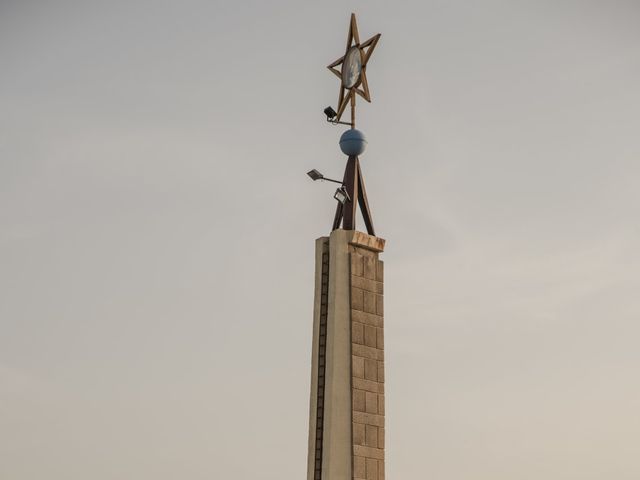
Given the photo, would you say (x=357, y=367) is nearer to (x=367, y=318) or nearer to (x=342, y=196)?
(x=367, y=318)

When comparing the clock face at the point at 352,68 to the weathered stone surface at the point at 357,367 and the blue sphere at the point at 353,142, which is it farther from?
the weathered stone surface at the point at 357,367

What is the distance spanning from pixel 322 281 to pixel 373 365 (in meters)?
2.78

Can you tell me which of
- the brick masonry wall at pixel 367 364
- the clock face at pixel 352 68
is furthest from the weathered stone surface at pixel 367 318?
the clock face at pixel 352 68

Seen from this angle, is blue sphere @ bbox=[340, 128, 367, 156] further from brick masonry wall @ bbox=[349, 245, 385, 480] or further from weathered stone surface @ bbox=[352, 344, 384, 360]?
weathered stone surface @ bbox=[352, 344, 384, 360]

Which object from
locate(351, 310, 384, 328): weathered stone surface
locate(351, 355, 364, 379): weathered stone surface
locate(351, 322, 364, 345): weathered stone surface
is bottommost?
locate(351, 355, 364, 379): weathered stone surface

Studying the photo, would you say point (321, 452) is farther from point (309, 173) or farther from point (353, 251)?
point (309, 173)

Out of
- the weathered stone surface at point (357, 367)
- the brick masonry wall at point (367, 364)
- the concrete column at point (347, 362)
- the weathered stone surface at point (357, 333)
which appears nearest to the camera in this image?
the concrete column at point (347, 362)

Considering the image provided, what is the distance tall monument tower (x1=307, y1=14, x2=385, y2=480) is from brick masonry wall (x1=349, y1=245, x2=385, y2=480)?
3 cm

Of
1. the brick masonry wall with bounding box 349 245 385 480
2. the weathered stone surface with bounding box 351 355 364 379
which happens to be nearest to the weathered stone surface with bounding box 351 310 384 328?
the brick masonry wall with bounding box 349 245 385 480

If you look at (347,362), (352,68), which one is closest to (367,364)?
(347,362)

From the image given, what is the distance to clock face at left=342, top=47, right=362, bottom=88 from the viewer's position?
35375 mm

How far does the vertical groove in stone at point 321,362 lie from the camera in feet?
103

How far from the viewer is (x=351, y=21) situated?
36.0 meters

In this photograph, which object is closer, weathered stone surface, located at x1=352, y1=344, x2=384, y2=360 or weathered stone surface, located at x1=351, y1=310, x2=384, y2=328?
weathered stone surface, located at x1=352, y1=344, x2=384, y2=360
